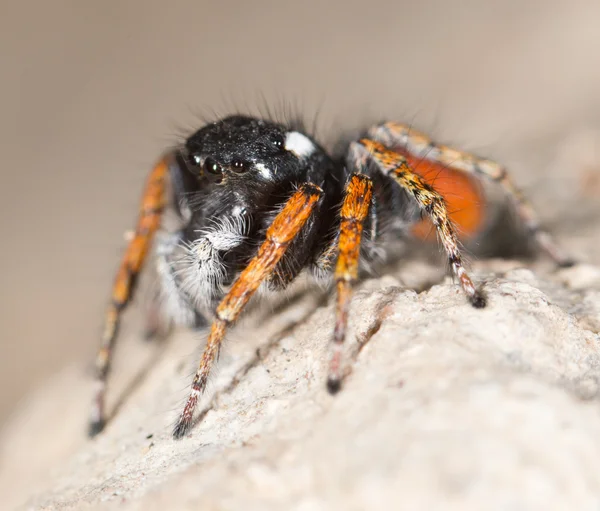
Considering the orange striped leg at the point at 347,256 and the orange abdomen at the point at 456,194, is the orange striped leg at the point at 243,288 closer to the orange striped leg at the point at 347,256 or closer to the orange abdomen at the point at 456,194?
the orange striped leg at the point at 347,256

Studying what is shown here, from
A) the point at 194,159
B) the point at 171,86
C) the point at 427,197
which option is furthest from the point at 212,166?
the point at 171,86

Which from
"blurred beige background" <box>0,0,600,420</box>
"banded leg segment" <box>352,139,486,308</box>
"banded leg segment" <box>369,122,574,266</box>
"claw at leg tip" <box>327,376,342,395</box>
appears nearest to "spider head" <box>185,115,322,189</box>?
"banded leg segment" <box>352,139,486,308</box>

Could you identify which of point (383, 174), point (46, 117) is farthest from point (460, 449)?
point (46, 117)

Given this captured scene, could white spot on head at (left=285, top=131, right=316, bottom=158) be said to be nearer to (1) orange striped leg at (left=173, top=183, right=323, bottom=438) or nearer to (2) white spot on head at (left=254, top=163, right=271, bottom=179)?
(2) white spot on head at (left=254, top=163, right=271, bottom=179)

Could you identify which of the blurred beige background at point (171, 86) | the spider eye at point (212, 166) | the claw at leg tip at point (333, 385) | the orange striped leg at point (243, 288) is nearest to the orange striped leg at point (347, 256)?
the claw at leg tip at point (333, 385)

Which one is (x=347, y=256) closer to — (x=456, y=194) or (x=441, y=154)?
(x=441, y=154)

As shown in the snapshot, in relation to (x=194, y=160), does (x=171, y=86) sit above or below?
below
